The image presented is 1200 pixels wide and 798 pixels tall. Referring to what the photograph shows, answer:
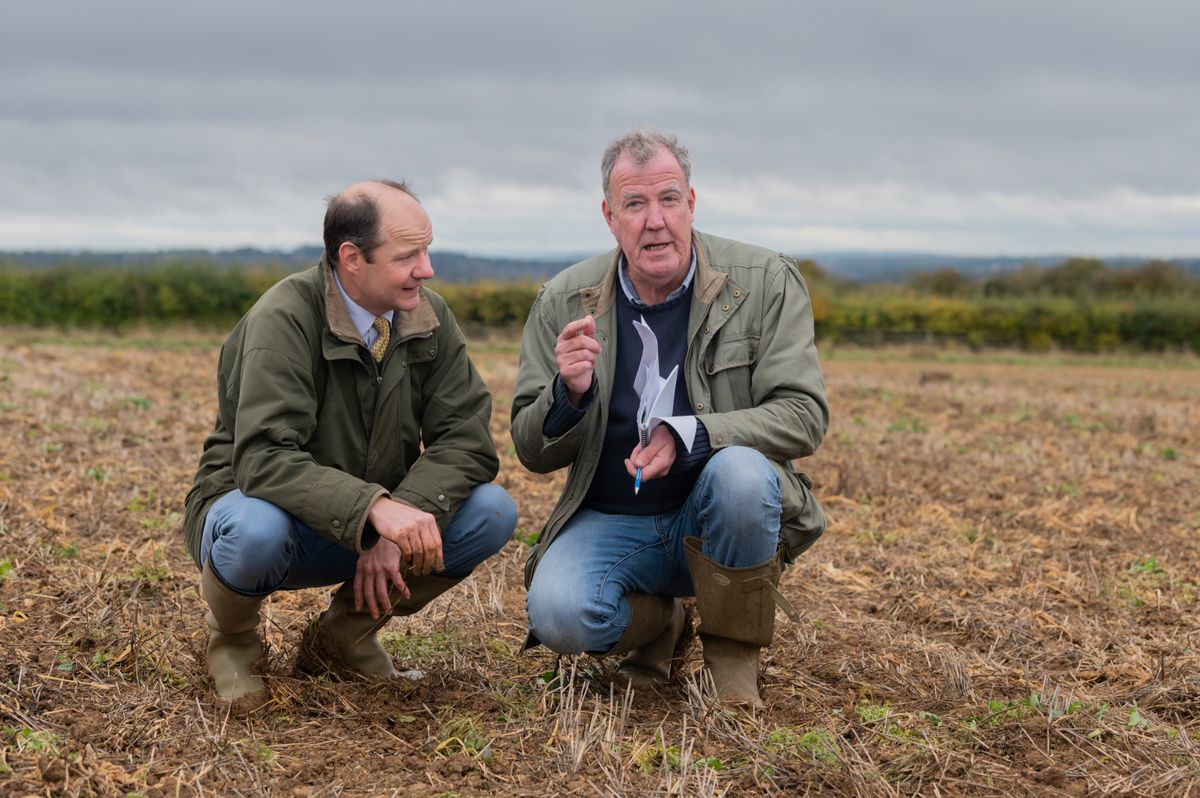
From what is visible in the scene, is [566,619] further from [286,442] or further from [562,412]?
[286,442]

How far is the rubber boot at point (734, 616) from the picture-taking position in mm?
3662

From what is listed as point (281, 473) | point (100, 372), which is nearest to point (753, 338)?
point (281, 473)

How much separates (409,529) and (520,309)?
126 ft

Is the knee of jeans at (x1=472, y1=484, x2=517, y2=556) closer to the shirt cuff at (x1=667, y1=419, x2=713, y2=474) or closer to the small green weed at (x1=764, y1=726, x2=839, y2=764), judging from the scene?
the shirt cuff at (x1=667, y1=419, x2=713, y2=474)

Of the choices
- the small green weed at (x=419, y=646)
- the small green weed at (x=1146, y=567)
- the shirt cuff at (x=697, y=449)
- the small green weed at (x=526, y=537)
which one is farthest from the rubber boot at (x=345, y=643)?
the small green weed at (x=1146, y=567)

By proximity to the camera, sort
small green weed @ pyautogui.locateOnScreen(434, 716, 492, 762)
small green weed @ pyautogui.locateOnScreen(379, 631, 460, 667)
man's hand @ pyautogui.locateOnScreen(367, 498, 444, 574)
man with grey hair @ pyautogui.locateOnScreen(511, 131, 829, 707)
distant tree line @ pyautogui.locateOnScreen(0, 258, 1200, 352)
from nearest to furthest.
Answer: small green weed @ pyautogui.locateOnScreen(434, 716, 492, 762), man's hand @ pyautogui.locateOnScreen(367, 498, 444, 574), man with grey hair @ pyautogui.locateOnScreen(511, 131, 829, 707), small green weed @ pyautogui.locateOnScreen(379, 631, 460, 667), distant tree line @ pyautogui.locateOnScreen(0, 258, 1200, 352)

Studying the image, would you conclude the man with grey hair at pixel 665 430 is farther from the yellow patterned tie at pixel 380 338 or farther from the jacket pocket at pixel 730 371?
the yellow patterned tie at pixel 380 338

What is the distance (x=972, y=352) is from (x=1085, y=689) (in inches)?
1411

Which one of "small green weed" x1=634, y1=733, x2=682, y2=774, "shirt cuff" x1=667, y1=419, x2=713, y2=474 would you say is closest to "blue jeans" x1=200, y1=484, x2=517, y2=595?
"shirt cuff" x1=667, y1=419, x2=713, y2=474

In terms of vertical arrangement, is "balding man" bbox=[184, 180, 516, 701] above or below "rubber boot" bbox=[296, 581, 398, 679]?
above

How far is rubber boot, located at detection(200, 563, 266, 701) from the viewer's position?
3516mm

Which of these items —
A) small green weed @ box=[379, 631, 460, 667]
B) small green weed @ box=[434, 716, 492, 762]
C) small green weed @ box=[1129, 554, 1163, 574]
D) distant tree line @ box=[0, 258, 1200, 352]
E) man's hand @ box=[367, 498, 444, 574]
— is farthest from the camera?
distant tree line @ box=[0, 258, 1200, 352]

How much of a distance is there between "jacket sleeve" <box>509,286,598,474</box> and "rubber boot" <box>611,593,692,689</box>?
53cm

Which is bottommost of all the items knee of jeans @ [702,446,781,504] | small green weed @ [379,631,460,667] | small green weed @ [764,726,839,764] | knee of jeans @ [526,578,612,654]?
small green weed @ [379,631,460,667]
